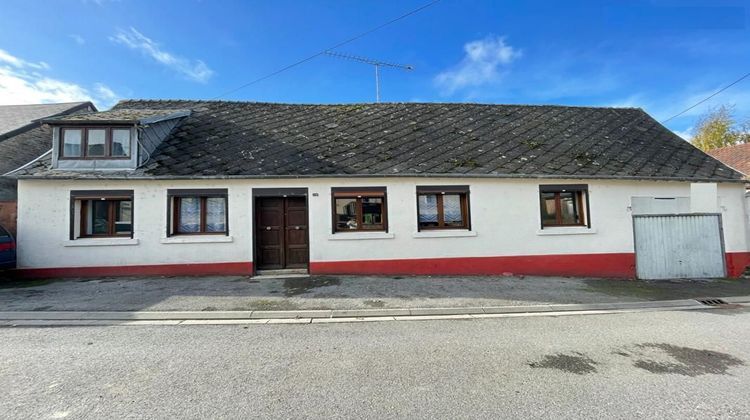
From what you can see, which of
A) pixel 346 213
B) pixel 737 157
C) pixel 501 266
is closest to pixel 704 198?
pixel 501 266

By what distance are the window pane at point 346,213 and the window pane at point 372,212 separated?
0.89 feet

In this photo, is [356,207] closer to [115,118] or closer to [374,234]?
[374,234]

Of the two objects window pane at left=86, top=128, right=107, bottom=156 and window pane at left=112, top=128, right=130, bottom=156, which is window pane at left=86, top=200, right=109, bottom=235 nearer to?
window pane at left=86, top=128, right=107, bottom=156

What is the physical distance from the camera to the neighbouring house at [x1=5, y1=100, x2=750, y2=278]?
8.69 meters

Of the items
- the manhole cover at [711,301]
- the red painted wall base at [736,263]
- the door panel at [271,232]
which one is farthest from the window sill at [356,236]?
the red painted wall base at [736,263]

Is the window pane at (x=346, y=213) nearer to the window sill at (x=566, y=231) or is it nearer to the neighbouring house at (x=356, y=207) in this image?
the neighbouring house at (x=356, y=207)

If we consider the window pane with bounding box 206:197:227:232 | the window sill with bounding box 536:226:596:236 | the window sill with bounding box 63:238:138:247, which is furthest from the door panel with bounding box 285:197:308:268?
the window sill with bounding box 536:226:596:236

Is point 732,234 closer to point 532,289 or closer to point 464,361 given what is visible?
point 532,289

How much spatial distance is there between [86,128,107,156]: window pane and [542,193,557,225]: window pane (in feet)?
41.3

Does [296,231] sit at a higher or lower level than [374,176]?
lower

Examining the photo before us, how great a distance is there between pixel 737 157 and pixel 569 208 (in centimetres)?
1439

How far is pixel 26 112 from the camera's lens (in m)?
15.7

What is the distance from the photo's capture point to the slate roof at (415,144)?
9234 mm

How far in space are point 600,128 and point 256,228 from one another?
41.5 ft
